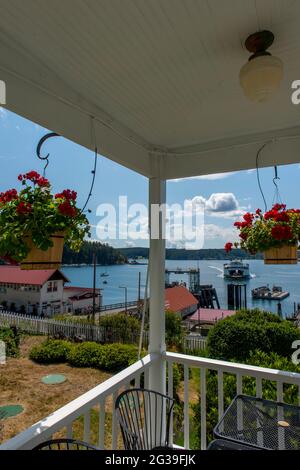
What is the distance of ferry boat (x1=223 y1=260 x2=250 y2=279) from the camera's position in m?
2.75

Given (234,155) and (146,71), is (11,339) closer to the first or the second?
(146,71)

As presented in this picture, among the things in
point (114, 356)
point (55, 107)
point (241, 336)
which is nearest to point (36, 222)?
point (55, 107)

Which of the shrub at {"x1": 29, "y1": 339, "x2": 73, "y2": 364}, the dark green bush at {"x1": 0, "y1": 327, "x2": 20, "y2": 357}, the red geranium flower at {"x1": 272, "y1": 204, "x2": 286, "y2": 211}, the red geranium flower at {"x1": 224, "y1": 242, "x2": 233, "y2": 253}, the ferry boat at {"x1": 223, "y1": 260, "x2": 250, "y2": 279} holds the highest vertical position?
the red geranium flower at {"x1": 272, "y1": 204, "x2": 286, "y2": 211}

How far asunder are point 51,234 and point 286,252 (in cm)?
155

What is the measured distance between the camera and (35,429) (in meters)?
1.42

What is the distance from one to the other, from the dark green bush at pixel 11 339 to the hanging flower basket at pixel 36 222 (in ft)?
3.96

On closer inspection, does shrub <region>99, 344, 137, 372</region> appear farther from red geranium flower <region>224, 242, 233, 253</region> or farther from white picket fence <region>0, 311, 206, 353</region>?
red geranium flower <region>224, 242, 233, 253</region>

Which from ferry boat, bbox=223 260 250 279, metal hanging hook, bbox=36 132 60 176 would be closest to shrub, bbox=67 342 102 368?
ferry boat, bbox=223 260 250 279

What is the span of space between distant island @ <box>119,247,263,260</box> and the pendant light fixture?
4.16 ft

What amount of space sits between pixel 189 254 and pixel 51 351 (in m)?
1.79

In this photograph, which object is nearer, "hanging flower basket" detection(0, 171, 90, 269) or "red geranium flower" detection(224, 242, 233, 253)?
"hanging flower basket" detection(0, 171, 90, 269)

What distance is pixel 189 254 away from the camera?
9.71ft
